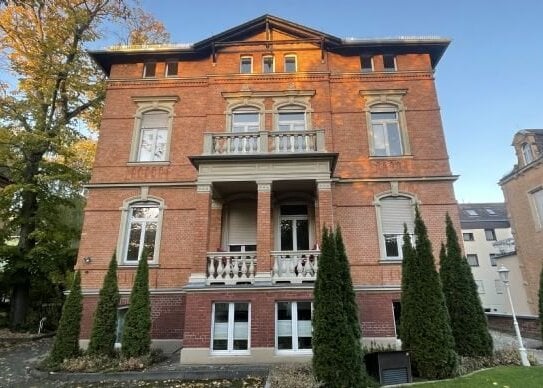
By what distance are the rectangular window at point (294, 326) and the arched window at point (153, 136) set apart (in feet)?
23.5

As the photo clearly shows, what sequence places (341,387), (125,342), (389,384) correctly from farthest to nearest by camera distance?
(125,342) → (389,384) → (341,387)

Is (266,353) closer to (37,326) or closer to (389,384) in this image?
(389,384)

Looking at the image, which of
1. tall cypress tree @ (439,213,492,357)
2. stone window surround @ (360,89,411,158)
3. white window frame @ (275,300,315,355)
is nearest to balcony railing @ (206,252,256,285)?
white window frame @ (275,300,315,355)

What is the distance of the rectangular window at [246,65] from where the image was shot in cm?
1399

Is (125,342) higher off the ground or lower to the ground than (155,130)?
lower

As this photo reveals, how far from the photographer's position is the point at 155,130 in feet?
44.4

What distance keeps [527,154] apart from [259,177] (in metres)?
16.5

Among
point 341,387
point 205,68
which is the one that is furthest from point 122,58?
point 341,387

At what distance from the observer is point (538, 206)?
1809 centimetres

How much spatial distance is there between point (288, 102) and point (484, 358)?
9.93 metres

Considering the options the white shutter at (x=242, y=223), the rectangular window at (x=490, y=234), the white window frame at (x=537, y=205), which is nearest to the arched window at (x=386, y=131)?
the white shutter at (x=242, y=223)

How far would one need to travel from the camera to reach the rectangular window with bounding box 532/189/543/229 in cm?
1786

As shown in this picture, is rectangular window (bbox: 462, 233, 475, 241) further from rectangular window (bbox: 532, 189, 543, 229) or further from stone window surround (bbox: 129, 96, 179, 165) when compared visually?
stone window surround (bbox: 129, 96, 179, 165)

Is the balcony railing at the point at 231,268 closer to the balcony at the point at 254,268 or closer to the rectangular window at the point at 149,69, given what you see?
the balcony at the point at 254,268
